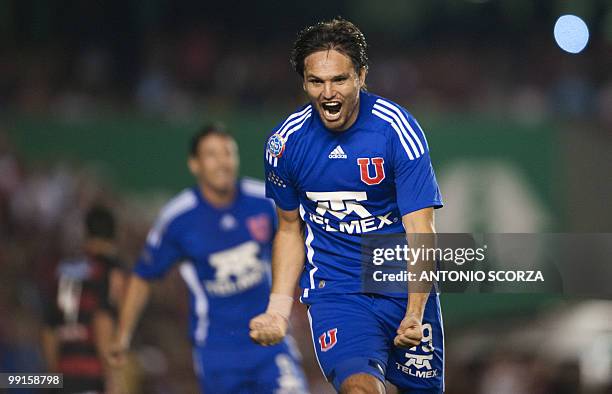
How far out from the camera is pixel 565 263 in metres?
6.74

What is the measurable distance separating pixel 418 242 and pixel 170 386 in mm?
6905

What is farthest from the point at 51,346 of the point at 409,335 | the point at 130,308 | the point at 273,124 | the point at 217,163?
the point at 273,124

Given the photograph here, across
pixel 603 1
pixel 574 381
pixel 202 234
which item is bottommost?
pixel 574 381

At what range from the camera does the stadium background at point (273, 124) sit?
10.9m

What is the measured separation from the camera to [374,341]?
4.72 meters

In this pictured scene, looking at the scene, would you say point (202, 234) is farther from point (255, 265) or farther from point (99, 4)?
point (99, 4)

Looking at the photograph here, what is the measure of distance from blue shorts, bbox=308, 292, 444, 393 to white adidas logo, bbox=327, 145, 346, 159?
0.69m

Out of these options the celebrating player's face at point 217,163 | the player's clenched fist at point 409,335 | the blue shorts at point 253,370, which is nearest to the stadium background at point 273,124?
the blue shorts at point 253,370

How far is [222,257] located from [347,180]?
2586 mm

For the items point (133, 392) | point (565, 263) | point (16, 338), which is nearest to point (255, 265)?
point (565, 263)

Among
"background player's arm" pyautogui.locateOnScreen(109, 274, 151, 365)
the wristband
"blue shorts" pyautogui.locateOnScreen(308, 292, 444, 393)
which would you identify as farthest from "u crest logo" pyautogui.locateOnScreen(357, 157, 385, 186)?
"background player's arm" pyautogui.locateOnScreen(109, 274, 151, 365)

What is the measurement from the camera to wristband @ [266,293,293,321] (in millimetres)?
4844

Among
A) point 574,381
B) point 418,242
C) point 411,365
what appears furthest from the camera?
point 574,381

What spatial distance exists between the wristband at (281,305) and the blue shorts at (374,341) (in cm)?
14
